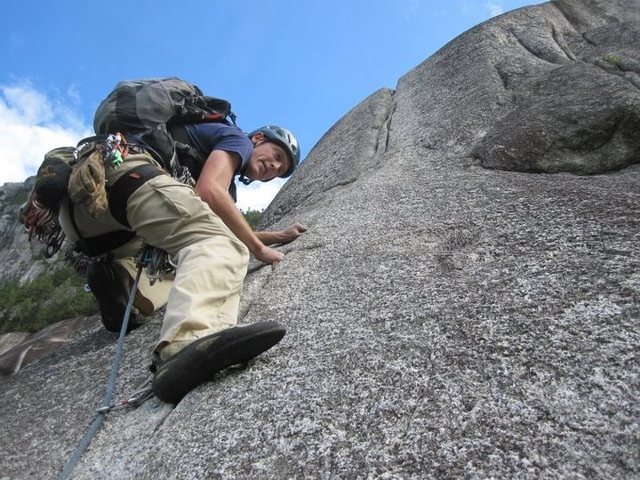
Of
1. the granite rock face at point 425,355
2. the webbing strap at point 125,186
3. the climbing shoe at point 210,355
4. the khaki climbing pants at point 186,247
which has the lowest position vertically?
the granite rock face at point 425,355

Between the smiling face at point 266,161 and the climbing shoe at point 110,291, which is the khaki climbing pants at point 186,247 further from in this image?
the smiling face at point 266,161

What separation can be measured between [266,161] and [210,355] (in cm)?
387

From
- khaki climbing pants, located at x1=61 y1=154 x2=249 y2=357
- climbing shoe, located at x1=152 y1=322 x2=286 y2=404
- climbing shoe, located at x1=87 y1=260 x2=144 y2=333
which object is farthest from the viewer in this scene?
climbing shoe, located at x1=87 y1=260 x2=144 y2=333

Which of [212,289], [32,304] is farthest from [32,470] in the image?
[32,304]

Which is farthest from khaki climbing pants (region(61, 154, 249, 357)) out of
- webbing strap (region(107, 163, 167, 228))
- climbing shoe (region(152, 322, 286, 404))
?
climbing shoe (region(152, 322, 286, 404))

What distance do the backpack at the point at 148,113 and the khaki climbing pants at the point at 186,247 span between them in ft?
1.37

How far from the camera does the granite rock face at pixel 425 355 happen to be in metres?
2.41

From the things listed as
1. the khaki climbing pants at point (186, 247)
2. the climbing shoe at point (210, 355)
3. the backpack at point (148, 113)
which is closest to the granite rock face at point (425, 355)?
the climbing shoe at point (210, 355)

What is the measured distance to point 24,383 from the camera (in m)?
4.97

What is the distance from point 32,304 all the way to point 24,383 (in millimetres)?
21170

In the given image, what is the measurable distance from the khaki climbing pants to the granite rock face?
42 centimetres

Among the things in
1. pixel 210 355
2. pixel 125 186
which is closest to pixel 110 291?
pixel 125 186

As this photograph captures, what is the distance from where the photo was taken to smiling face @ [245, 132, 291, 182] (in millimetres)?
6566

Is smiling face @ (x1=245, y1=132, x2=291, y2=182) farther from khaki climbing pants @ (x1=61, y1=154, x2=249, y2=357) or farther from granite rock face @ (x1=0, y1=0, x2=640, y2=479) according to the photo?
khaki climbing pants @ (x1=61, y1=154, x2=249, y2=357)
